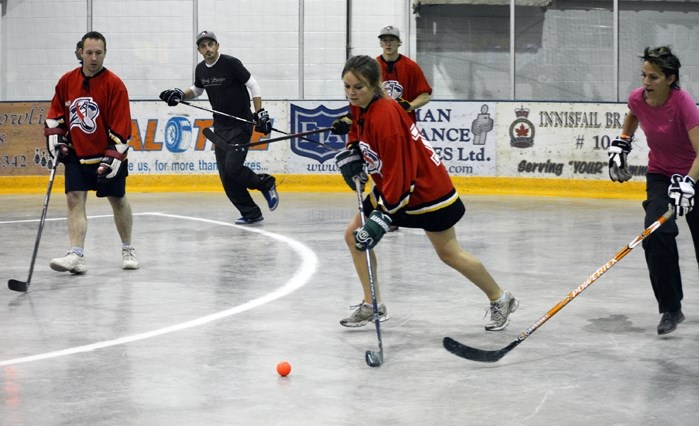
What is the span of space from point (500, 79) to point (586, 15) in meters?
1.56

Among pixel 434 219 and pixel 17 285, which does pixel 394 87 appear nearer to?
pixel 17 285

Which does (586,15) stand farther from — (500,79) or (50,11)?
(50,11)

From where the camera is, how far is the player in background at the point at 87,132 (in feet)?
25.5

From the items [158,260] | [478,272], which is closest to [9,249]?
[158,260]

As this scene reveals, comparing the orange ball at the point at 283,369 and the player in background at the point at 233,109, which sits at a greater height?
the player in background at the point at 233,109

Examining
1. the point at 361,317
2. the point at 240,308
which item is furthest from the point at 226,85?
the point at 361,317

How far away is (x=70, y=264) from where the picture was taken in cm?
782

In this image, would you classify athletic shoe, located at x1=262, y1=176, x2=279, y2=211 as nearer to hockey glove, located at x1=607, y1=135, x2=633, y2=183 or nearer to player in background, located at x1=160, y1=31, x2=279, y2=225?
player in background, located at x1=160, y1=31, x2=279, y2=225

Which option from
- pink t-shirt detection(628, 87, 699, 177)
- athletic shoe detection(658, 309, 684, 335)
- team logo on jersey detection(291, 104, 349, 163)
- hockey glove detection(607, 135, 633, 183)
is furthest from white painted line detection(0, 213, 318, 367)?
team logo on jersey detection(291, 104, 349, 163)

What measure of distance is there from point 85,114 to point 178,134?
6354 millimetres

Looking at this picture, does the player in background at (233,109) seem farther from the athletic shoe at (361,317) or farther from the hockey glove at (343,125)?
the athletic shoe at (361,317)

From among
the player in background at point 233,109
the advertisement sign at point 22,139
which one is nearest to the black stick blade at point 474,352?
Result: the player in background at point 233,109

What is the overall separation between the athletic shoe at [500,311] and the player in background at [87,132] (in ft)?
9.67

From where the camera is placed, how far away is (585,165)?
13.7m
